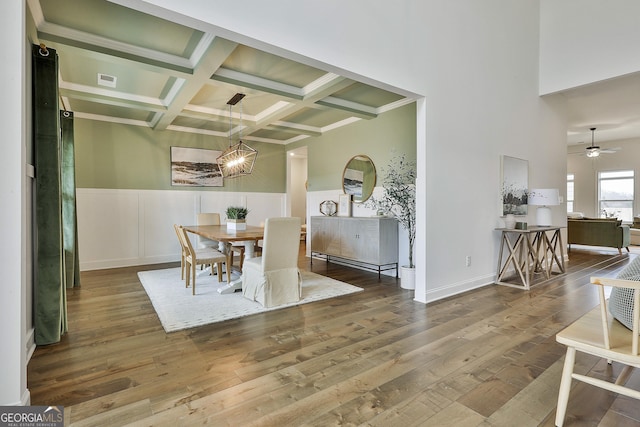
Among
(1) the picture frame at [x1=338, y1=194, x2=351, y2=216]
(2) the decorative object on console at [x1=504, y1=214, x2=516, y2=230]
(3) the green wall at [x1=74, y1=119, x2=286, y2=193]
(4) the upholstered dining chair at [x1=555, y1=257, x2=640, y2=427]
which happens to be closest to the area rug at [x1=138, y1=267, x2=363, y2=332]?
(1) the picture frame at [x1=338, y1=194, x2=351, y2=216]

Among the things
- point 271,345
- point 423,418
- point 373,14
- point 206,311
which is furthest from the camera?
point 206,311

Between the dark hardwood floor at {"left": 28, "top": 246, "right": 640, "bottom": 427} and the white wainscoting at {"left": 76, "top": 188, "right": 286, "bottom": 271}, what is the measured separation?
91.3 inches

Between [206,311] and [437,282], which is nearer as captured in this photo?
[206,311]

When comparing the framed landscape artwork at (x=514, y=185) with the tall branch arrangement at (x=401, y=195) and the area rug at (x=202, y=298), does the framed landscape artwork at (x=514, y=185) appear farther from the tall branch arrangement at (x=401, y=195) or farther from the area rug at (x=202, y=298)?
the area rug at (x=202, y=298)

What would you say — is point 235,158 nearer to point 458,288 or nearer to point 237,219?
point 237,219

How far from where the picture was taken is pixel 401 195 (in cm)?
458

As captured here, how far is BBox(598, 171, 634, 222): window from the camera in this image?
9.19 meters

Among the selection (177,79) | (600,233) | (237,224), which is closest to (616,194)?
(600,233)

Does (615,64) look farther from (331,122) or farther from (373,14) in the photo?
(331,122)

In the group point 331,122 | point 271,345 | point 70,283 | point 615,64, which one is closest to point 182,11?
point 271,345

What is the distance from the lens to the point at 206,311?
319cm

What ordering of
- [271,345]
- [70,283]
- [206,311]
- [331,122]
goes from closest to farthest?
[271,345]
[206,311]
[70,283]
[331,122]

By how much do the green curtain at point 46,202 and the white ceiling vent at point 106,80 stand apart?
165cm

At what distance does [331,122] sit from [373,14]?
3055 millimetres
